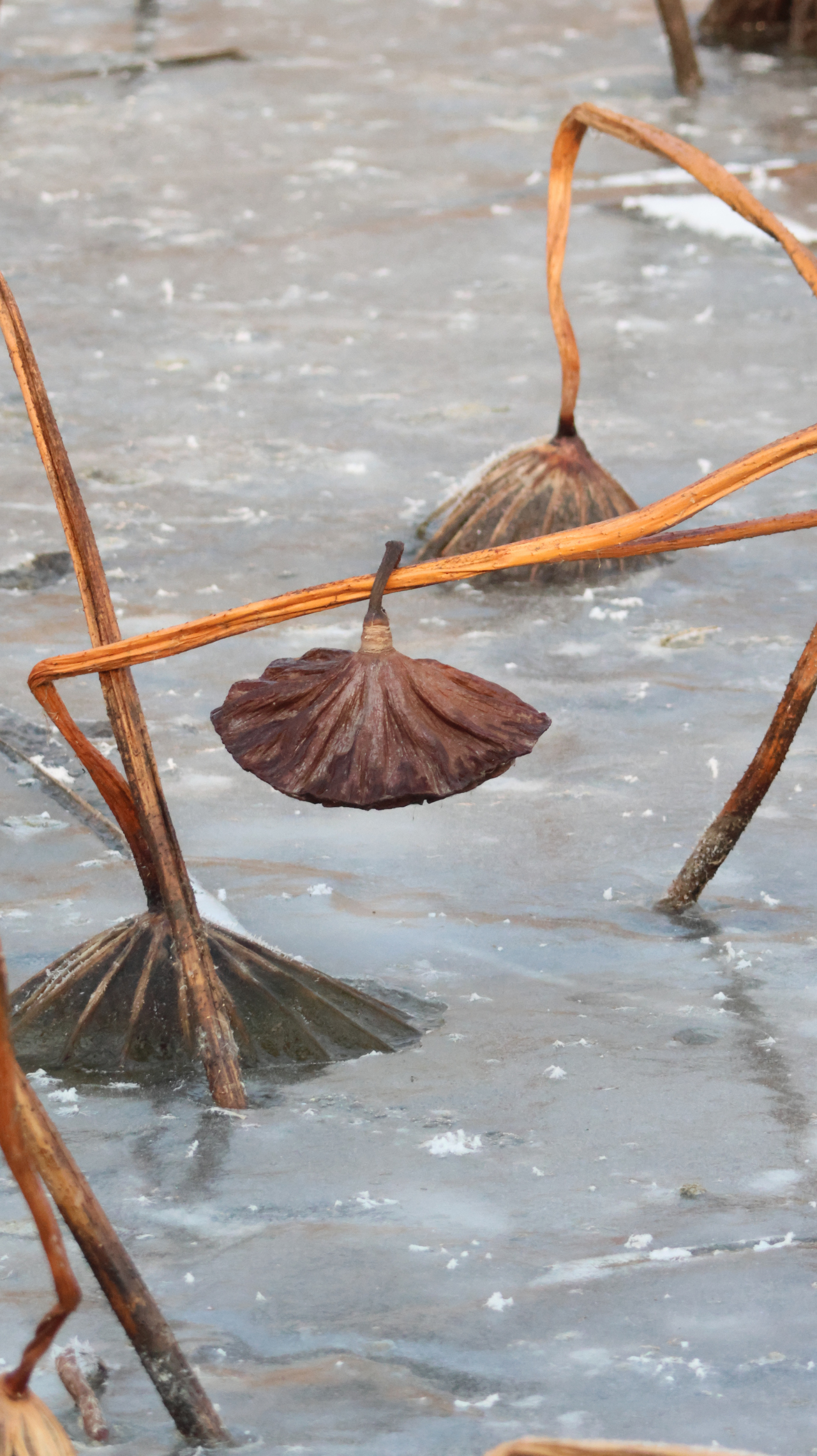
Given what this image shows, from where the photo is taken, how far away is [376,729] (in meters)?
1.75

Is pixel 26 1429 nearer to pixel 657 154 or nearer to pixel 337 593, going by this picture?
pixel 337 593

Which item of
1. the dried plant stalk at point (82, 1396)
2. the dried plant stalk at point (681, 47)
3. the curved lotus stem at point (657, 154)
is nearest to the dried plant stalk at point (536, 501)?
the curved lotus stem at point (657, 154)

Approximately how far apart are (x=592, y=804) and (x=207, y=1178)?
3.93 ft

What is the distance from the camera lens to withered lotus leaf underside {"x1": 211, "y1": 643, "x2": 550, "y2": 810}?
68.3 inches

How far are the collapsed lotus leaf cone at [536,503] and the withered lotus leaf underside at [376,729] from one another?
1.99 meters

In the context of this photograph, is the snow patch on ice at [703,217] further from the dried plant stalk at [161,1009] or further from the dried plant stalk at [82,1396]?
the dried plant stalk at [82,1396]

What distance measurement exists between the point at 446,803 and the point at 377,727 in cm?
127

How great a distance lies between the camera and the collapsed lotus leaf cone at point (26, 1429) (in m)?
1.24

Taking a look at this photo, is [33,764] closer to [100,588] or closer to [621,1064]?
[100,588]

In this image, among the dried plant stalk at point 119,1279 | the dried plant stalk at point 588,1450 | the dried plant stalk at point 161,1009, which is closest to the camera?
the dried plant stalk at point 588,1450

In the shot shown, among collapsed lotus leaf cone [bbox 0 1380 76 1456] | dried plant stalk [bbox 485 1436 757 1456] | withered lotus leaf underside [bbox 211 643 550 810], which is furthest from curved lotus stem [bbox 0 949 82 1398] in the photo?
withered lotus leaf underside [bbox 211 643 550 810]

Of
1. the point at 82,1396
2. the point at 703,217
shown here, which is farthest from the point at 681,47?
the point at 82,1396

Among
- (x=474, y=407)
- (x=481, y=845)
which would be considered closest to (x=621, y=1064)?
(x=481, y=845)

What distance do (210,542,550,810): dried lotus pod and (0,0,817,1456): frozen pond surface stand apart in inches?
18.7
